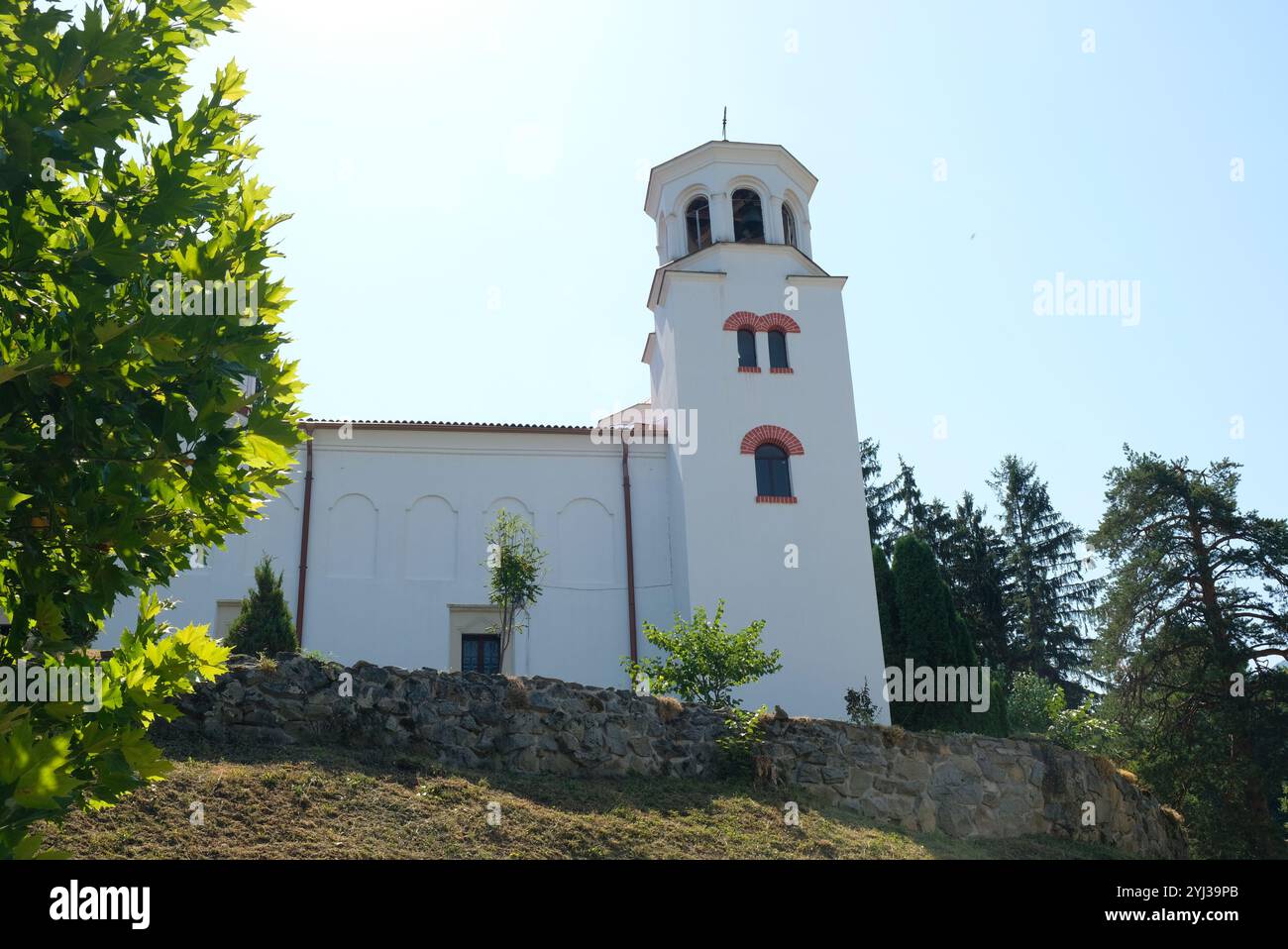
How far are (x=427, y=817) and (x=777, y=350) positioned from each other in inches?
577

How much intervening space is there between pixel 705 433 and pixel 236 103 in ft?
52.4

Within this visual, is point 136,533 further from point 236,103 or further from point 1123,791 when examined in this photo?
point 1123,791

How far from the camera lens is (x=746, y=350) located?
2209 centimetres

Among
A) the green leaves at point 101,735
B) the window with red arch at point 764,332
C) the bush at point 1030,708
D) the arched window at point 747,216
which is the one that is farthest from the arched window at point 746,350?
the green leaves at point 101,735

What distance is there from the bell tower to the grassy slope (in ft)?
23.6

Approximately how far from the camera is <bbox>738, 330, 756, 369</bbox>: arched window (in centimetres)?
2191

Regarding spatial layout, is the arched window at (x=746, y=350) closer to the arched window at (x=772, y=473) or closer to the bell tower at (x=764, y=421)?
the bell tower at (x=764, y=421)

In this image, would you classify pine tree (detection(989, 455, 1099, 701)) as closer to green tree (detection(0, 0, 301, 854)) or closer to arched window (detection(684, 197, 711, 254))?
arched window (detection(684, 197, 711, 254))

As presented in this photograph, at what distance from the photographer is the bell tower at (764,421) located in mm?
19906

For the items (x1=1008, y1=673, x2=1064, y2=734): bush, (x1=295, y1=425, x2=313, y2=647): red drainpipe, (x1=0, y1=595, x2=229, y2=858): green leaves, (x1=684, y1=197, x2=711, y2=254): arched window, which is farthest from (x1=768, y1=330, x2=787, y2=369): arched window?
(x1=0, y1=595, x2=229, y2=858): green leaves

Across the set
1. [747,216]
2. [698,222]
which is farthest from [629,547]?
[747,216]

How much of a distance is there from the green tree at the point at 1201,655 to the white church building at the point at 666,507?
5251mm

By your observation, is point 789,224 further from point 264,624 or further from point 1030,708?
point 264,624
